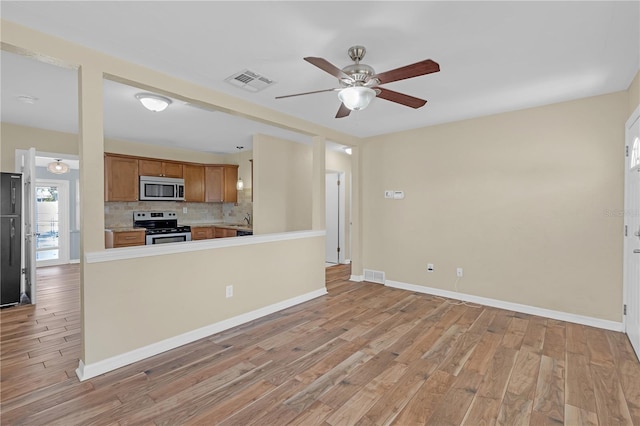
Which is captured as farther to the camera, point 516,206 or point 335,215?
point 335,215

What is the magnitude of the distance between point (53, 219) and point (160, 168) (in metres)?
3.40

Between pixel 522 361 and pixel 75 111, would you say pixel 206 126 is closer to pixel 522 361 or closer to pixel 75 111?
pixel 75 111

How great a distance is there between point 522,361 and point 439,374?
0.82 m

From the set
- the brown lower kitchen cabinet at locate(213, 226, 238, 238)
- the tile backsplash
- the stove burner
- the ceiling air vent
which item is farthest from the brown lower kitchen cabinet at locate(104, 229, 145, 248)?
the ceiling air vent

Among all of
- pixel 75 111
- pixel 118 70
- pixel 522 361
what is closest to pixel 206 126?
pixel 75 111

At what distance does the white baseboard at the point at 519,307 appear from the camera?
3273mm

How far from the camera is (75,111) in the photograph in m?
3.85

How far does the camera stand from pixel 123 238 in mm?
5297

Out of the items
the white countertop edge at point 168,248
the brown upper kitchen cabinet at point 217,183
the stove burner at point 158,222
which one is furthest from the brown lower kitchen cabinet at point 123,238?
the white countertop edge at point 168,248

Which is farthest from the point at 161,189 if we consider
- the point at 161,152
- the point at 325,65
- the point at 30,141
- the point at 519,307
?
the point at 519,307

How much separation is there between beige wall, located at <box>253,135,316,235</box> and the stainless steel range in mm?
2018

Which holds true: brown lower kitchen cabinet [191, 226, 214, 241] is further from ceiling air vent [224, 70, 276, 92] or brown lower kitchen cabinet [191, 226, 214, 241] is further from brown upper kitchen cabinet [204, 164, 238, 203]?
ceiling air vent [224, 70, 276, 92]

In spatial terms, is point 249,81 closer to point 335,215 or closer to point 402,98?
point 402,98

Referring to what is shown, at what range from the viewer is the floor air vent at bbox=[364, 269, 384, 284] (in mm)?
5086
